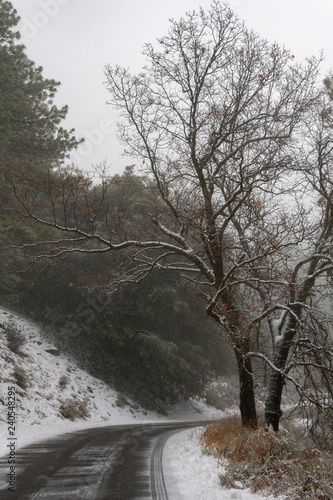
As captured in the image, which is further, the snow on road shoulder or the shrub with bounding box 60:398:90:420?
the shrub with bounding box 60:398:90:420

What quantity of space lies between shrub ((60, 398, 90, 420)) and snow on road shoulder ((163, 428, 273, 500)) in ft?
22.7

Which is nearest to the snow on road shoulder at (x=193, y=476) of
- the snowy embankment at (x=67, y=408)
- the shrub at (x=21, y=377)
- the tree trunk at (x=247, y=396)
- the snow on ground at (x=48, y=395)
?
the snowy embankment at (x=67, y=408)

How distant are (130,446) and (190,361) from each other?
13361 mm

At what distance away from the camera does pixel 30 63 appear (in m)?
19.0

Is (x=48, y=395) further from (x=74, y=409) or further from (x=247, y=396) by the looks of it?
(x=247, y=396)

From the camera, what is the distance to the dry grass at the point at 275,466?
16.3ft

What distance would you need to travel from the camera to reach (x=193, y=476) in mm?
6652

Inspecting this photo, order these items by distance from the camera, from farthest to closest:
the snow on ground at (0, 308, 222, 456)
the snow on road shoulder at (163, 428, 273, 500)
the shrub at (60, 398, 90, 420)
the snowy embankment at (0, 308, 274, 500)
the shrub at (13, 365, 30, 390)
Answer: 1. the shrub at (60, 398, 90, 420)
2. the shrub at (13, 365, 30, 390)
3. the snow on ground at (0, 308, 222, 456)
4. the snowy embankment at (0, 308, 274, 500)
5. the snow on road shoulder at (163, 428, 273, 500)

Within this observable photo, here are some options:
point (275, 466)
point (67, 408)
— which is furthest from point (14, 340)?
point (275, 466)

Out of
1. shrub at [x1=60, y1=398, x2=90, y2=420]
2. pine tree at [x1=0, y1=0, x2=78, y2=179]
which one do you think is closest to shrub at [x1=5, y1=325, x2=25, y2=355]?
shrub at [x1=60, y1=398, x2=90, y2=420]

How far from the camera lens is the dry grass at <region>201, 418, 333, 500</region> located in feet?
16.3

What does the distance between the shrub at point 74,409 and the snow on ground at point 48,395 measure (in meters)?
0.11

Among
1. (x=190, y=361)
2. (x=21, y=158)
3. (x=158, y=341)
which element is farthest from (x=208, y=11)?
(x=190, y=361)

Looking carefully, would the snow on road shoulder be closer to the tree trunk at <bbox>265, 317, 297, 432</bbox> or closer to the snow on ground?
the tree trunk at <bbox>265, 317, 297, 432</bbox>
